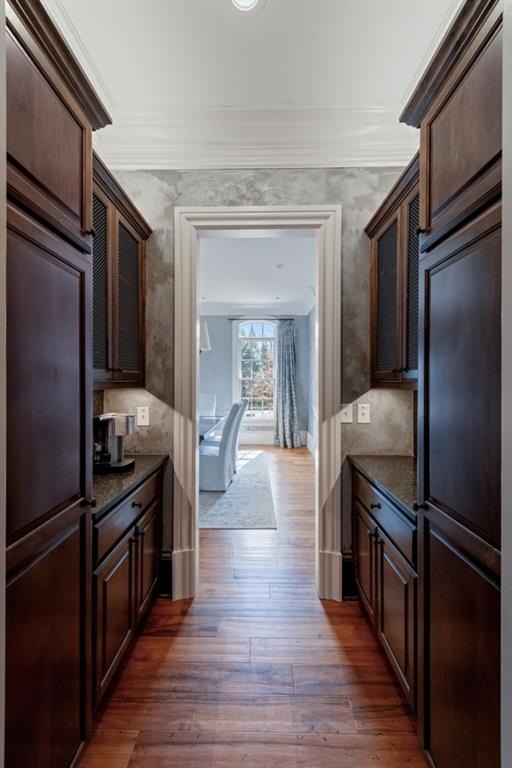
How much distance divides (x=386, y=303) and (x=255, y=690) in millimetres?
2109

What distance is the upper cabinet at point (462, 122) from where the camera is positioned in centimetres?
95

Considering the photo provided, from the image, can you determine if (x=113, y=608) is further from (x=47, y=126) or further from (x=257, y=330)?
(x=257, y=330)

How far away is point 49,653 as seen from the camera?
1160mm

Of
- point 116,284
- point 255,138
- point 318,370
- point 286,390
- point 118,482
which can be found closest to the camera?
point 118,482

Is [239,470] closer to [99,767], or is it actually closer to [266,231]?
[266,231]

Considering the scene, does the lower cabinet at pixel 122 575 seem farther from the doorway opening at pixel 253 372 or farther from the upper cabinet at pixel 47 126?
the doorway opening at pixel 253 372

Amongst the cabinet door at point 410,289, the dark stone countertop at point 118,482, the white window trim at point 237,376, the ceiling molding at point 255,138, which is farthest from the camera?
the white window trim at point 237,376

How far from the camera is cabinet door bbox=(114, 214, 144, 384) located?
2.17m

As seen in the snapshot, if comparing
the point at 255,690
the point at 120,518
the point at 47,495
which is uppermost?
the point at 47,495

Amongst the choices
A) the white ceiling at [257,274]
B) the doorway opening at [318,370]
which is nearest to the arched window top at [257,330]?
the white ceiling at [257,274]

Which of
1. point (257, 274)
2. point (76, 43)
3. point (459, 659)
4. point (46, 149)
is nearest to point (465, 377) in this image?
point (459, 659)

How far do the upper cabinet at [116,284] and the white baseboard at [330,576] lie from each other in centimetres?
168

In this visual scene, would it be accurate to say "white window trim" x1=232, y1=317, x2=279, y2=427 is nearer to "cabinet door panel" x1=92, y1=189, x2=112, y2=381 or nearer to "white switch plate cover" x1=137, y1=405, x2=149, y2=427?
"white switch plate cover" x1=137, y1=405, x2=149, y2=427

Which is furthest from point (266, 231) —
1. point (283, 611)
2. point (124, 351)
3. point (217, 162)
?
point (283, 611)
